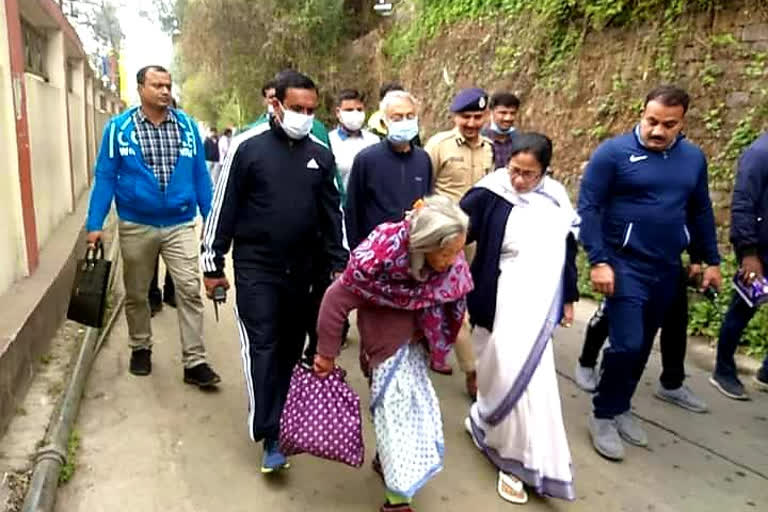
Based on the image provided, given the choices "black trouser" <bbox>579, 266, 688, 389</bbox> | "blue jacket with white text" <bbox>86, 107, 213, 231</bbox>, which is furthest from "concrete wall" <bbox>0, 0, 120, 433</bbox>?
"black trouser" <bbox>579, 266, 688, 389</bbox>

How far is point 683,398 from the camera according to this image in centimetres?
450

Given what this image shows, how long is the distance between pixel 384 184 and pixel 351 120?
1261 millimetres

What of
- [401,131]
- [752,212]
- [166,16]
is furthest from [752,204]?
[166,16]

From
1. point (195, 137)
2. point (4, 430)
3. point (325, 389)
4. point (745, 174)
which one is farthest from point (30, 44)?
point (745, 174)

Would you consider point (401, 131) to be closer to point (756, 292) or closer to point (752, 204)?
point (752, 204)

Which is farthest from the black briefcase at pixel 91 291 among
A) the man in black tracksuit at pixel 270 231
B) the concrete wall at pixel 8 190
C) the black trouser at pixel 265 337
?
the black trouser at pixel 265 337

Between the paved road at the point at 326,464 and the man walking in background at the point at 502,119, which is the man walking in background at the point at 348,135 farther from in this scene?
the paved road at the point at 326,464

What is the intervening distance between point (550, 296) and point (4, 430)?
2.82m

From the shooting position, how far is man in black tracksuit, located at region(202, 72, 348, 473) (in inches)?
132

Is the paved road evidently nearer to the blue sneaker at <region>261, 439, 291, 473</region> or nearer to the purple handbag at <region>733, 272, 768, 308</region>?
the blue sneaker at <region>261, 439, 291, 473</region>

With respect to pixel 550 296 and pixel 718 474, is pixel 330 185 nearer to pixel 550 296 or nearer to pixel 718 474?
pixel 550 296

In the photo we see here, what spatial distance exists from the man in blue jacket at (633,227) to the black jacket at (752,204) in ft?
2.31

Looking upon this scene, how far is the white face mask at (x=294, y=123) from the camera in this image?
336 centimetres

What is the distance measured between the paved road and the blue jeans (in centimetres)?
21
